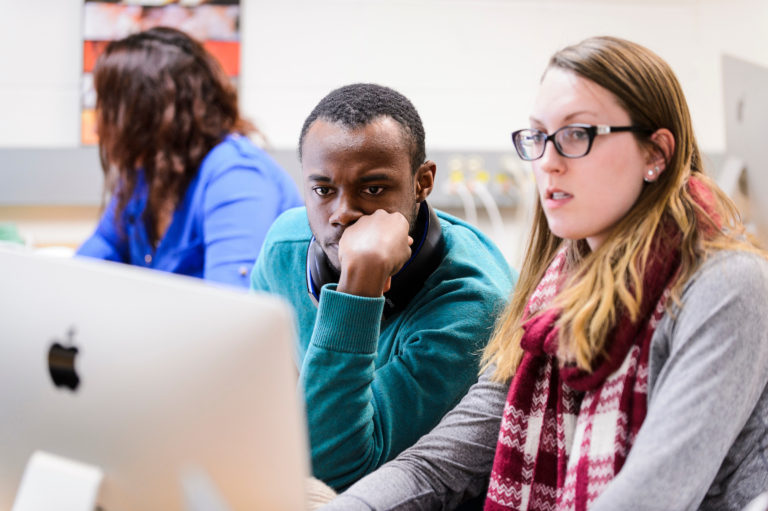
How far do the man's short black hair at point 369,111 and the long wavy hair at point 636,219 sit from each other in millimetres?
324

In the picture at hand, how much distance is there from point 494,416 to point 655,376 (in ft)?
0.93

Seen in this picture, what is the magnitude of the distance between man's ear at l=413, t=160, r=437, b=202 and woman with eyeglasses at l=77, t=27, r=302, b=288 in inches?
26.2

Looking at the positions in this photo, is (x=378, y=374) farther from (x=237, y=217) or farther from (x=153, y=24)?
(x=153, y=24)

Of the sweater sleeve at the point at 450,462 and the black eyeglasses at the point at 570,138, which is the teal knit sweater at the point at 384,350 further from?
the black eyeglasses at the point at 570,138

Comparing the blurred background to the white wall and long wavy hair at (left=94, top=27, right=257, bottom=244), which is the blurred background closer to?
the white wall

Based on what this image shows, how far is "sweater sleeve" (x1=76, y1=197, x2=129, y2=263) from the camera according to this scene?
6.96ft

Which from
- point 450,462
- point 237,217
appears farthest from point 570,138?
point 237,217

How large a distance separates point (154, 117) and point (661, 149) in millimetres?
1438

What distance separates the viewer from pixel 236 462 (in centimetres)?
68

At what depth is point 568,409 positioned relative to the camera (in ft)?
3.51

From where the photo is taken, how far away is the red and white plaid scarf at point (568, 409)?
0.96 m

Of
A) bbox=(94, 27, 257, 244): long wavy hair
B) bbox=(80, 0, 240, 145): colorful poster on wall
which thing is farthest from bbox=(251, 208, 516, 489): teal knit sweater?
bbox=(80, 0, 240, 145): colorful poster on wall

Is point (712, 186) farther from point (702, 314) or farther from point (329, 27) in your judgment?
point (329, 27)

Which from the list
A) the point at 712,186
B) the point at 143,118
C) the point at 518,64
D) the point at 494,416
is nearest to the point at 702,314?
the point at 712,186
